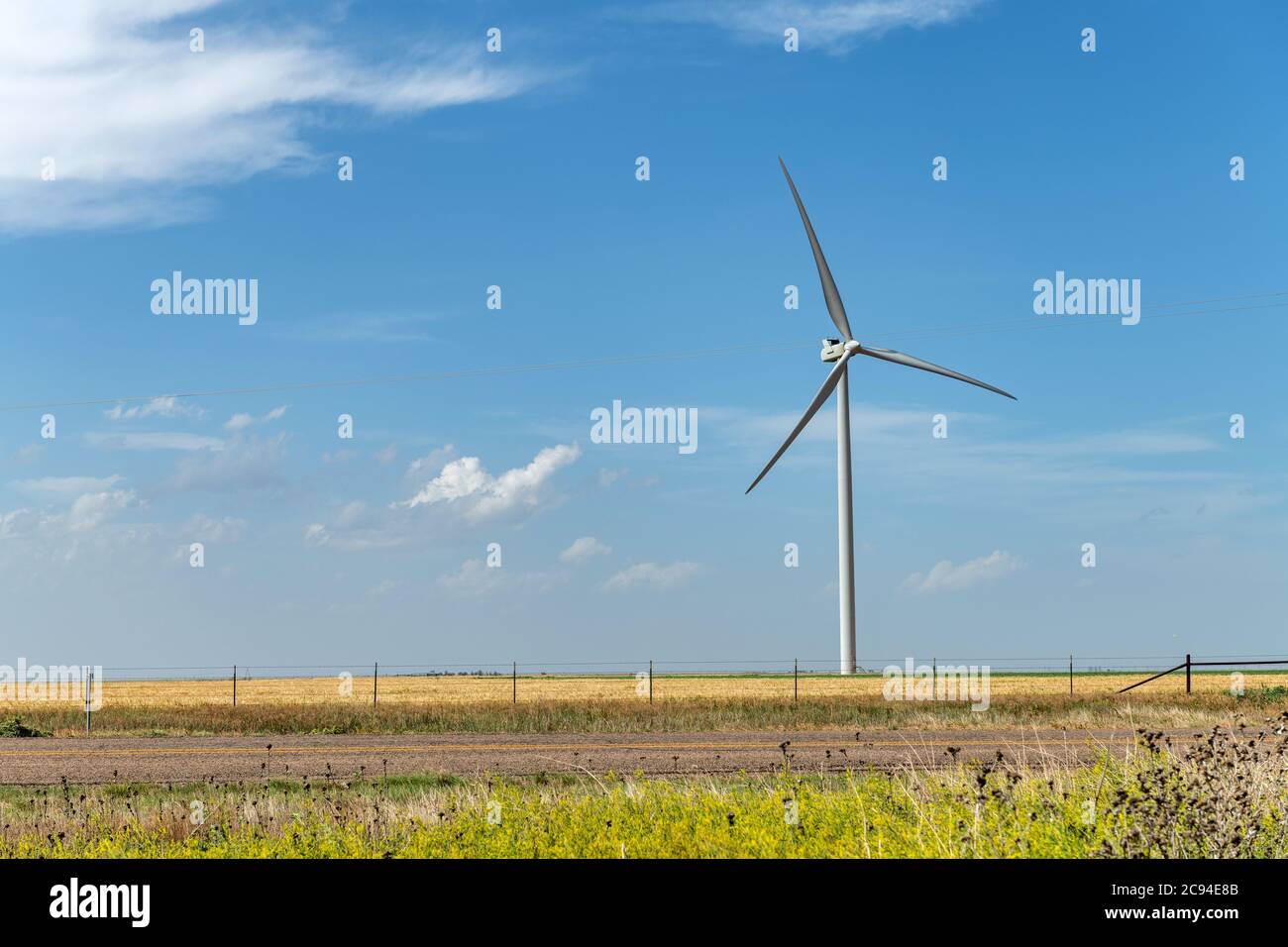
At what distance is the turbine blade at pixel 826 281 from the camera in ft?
200

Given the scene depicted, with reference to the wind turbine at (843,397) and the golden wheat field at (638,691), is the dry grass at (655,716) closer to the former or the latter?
the golden wheat field at (638,691)

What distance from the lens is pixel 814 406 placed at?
6159 centimetres

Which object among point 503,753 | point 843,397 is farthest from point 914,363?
point 503,753

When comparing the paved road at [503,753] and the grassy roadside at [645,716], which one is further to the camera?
the grassy roadside at [645,716]

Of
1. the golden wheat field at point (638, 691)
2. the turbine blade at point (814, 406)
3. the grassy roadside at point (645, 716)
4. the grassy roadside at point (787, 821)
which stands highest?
the turbine blade at point (814, 406)

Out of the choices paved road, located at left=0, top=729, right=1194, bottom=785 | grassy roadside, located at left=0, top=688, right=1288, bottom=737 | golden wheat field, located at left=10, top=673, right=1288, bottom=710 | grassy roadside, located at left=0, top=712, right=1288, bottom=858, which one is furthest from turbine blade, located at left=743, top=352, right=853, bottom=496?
grassy roadside, located at left=0, top=712, right=1288, bottom=858

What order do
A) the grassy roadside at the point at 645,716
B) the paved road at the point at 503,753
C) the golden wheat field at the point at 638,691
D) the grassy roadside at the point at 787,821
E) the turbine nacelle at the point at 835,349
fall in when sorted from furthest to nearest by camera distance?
the turbine nacelle at the point at 835,349 → the golden wheat field at the point at 638,691 → the grassy roadside at the point at 645,716 → the paved road at the point at 503,753 → the grassy roadside at the point at 787,821

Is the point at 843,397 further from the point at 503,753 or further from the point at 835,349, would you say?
the point at 503,753

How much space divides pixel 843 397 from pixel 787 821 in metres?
53.9

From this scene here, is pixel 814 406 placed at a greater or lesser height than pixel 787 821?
greater

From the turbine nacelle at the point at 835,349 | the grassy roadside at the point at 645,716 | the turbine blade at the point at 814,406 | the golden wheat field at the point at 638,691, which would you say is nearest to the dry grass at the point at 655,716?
the grassy roadside at the point at 645,716

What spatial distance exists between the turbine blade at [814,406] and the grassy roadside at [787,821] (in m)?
43.5

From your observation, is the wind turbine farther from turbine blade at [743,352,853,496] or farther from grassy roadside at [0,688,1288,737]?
grassy roadside at [0,688,1288,737]

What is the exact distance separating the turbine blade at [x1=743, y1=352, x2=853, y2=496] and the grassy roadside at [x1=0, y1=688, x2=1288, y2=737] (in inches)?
733
